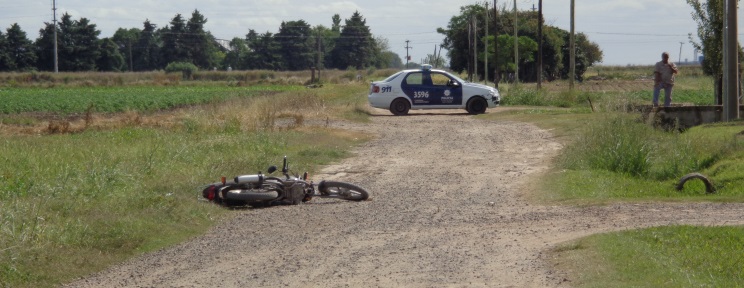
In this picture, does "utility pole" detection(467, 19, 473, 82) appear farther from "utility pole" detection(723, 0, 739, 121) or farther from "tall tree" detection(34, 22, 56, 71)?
"utility pole" detection(723, 0, 739, 121)

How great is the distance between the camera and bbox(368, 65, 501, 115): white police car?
32.4m

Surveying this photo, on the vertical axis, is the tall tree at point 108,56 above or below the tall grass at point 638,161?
above

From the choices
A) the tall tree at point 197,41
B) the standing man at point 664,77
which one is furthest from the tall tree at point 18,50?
the standing man at point 664,77

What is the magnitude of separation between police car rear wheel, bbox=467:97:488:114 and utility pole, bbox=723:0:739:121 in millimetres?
10267

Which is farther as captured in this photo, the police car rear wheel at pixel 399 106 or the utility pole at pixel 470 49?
the utility pole at pixel 470 49

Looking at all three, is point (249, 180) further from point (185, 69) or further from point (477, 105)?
point (185, 69)

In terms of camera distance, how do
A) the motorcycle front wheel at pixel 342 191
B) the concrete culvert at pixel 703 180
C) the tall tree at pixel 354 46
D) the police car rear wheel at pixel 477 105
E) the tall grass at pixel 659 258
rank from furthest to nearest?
the tall tree at pixel 354 46
the police car rear wheel at pixel 477 105
the concrete culvert at pixel 703 180
the motorcycle front wheel at pixel 342 191
the tall grass at pixel 659 258

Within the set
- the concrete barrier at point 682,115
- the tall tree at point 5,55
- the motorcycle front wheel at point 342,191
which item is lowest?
the motorcycle front wheel at point 342,191

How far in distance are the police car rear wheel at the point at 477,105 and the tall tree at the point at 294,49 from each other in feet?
311

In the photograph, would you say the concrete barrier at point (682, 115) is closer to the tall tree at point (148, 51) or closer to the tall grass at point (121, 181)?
the tall grass at point (121, 181)

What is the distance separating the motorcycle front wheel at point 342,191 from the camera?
14.1 m

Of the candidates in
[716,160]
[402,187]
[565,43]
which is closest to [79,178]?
[402,187]

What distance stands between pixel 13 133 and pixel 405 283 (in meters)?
22.2

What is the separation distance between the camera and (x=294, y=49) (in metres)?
128
